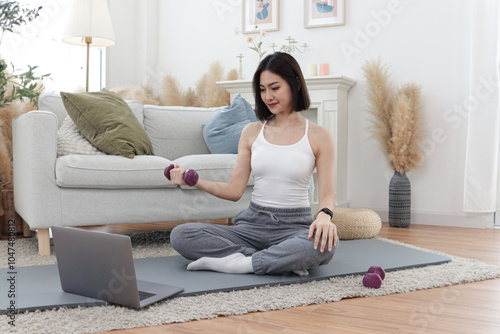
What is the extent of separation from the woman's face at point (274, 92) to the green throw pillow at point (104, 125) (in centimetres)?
100

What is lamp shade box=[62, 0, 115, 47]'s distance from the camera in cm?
400

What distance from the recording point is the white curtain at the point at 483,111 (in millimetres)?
3715

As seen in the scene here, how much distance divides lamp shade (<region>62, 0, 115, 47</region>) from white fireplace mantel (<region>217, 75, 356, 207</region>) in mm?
1629

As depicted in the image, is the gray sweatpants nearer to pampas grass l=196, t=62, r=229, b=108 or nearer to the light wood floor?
the light wood floor

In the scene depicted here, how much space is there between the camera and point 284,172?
83.2 inches

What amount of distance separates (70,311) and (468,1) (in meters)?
3.55

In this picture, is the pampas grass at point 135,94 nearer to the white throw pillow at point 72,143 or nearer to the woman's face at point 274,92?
the white throw pillow at point 72,143

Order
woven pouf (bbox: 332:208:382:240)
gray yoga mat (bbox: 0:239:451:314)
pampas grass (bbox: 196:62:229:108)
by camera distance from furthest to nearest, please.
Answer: pampas grass (bbox: 196:62:229:108), woven pouf (bbox: 332:208:382:240), gray yoga mat (bbox: 0:239:451:314)

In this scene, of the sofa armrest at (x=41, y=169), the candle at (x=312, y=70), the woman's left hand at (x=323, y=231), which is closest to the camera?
the woman's left hand at (x=323, y=231)

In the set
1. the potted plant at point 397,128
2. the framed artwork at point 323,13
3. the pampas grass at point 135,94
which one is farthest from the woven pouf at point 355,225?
the pampas grass at point 135,94

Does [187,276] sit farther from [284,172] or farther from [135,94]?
[135,94]

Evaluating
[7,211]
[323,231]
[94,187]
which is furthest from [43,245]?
[323,231]

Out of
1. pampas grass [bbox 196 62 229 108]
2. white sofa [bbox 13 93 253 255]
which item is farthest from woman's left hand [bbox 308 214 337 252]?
pampas grass [bbox 196 62 229 108]

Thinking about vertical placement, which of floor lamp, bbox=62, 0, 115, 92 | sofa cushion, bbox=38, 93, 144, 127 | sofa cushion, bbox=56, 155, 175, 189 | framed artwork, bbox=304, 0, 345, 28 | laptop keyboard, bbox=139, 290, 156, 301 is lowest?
laptop keyboard, bbox=139, 290, 156, 301
